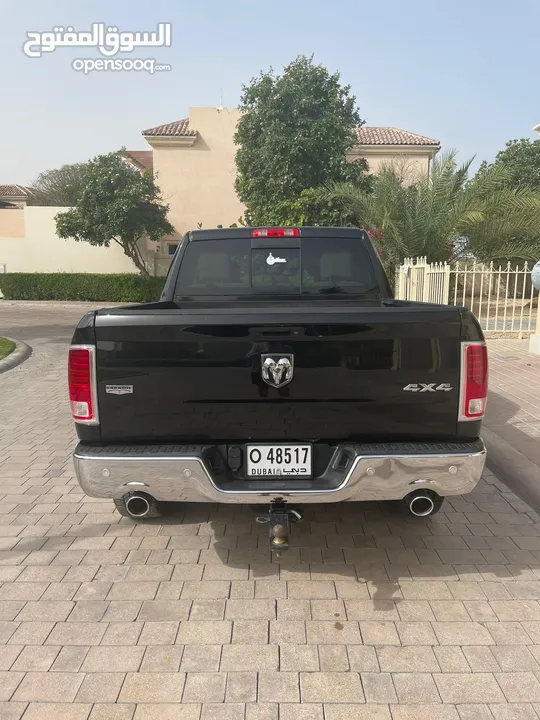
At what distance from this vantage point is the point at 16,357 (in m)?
11.0

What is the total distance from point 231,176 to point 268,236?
90.4 feet

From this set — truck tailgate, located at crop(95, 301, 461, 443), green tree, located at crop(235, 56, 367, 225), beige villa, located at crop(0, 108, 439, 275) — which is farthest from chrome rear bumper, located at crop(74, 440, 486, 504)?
beige villa, located at crop(0, 108, 439, 275)

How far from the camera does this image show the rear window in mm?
4402

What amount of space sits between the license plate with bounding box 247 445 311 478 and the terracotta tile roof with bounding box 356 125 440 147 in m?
28.2

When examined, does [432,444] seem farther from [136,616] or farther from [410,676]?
[136,616]

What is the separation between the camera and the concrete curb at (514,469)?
172 inches

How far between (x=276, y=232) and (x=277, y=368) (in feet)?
6.21

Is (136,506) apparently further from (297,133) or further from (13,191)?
(13,191)

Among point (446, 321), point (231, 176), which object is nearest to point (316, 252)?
point (446, 321)

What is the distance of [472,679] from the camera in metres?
2.45

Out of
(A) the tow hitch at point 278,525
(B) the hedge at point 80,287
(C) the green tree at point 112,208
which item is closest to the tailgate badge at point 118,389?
(A) the tow hitch at point 278,525

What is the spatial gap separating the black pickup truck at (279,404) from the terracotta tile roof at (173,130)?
29.6m

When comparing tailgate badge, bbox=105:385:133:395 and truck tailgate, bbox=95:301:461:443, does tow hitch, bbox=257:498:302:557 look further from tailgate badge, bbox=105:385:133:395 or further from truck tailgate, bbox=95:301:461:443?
tailgate badge, bbox=105:385:133:395

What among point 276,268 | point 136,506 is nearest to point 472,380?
point 136,506
